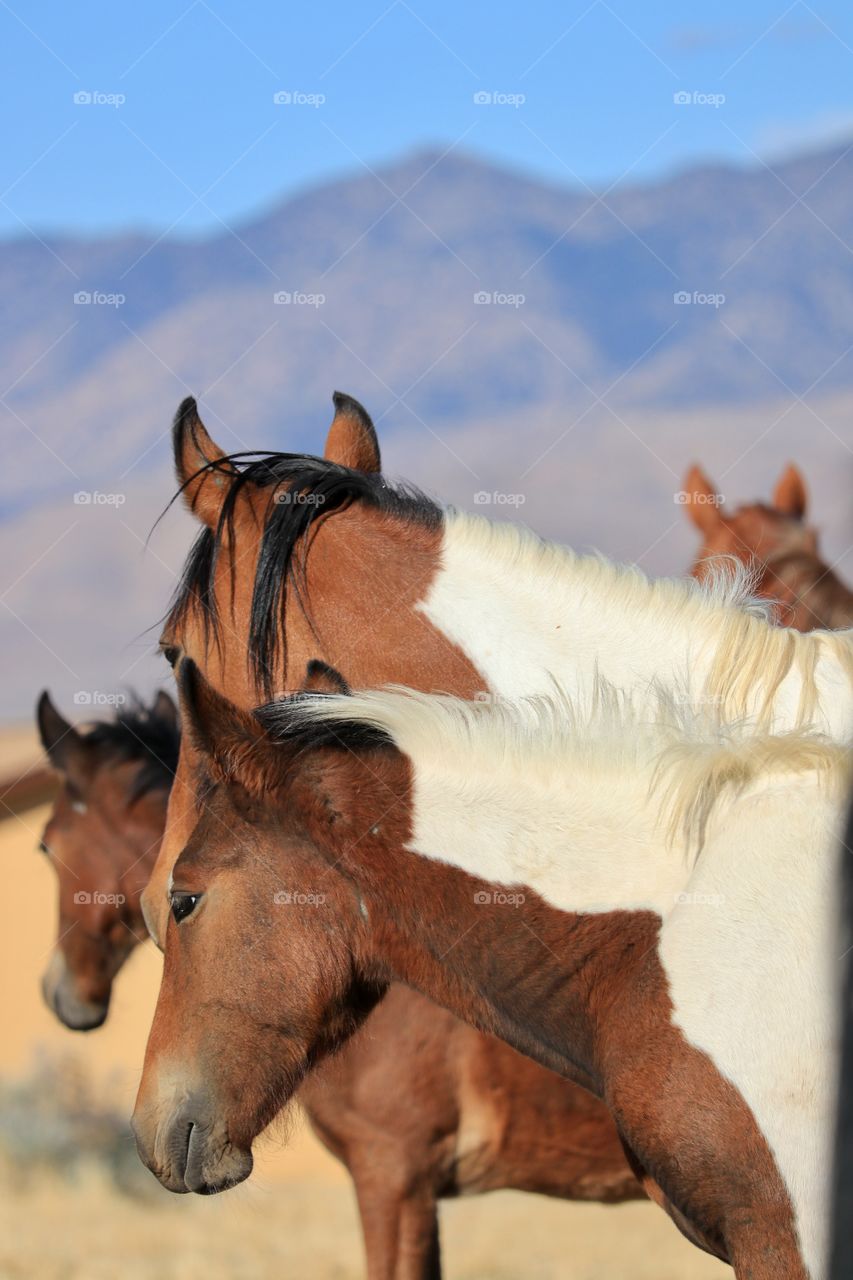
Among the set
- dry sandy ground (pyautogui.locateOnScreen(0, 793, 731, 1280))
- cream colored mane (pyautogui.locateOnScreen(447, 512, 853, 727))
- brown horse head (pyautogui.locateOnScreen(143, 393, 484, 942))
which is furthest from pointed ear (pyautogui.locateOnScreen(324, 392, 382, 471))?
dry sandy ground (pyautogui.locateOnScreen(0, 793, 731, 1280))

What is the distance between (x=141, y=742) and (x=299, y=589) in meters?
2.39

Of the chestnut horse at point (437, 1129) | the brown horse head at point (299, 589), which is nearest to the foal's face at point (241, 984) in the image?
the brown horse head at point (299, 589)

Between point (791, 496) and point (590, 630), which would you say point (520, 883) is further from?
point (791, 496)

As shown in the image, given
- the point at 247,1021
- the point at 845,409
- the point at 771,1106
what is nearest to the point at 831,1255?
the point at 771,1106

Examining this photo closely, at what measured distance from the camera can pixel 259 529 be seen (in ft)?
11.7

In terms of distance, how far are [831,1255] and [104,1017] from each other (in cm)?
380

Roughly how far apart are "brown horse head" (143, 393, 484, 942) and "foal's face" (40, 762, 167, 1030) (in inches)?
72.0

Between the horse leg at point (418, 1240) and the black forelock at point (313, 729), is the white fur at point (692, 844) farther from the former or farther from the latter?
the horse leg at point (418, 1240)

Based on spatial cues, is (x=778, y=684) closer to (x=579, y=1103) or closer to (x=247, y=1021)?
(x=247, y=1021)

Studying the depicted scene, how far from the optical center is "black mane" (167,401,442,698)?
11.2ft

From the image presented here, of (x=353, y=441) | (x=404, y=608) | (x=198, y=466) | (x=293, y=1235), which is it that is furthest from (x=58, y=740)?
(x=293, y=1235)

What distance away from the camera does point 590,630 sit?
3215 millimetres

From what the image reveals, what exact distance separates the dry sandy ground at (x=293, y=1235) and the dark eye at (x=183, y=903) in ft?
11.8

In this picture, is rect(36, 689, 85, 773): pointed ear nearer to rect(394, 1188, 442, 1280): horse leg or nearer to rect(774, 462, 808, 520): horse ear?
rect(394, 1188, 442, 1280): horse leg
